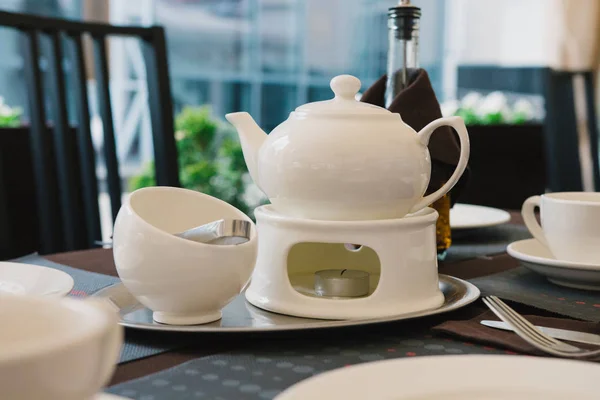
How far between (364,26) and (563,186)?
402 centimetres

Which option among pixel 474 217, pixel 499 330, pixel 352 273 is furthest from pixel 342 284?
pixel 474 217

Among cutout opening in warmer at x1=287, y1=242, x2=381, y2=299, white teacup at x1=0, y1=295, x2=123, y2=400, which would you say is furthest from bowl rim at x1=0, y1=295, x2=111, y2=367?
cutout opening in warmer at x1=287, y1=242, x2=381, y2=299

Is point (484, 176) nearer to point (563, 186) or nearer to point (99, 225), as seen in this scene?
point (563, 186)

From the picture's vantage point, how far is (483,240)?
1.03 m

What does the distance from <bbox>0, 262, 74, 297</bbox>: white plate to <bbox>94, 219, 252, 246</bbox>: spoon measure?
108 millimetres

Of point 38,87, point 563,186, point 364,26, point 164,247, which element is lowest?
point 563,186

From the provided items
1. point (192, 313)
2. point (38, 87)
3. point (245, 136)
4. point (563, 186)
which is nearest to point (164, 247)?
point (192, 313)

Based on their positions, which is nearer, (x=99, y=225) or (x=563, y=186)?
(x=99, y=225)

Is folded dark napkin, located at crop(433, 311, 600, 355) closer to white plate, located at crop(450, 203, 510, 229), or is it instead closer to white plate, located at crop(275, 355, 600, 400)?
white plate, located at crop(275, 355, 600, 400)

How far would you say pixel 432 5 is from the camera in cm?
588

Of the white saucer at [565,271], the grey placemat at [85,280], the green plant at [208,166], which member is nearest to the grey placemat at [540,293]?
the white saucer at [565,271]

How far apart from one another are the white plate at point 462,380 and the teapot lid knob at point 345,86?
0.93 ft

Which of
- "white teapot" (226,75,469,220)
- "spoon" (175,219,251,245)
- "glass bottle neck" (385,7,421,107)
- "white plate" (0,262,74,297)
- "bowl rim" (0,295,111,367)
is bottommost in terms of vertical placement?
"white plate" (0,262,74,297)

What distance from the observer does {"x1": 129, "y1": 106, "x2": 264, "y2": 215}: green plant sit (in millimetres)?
4363
